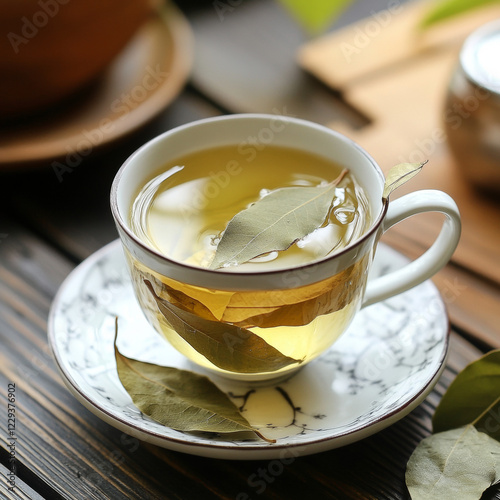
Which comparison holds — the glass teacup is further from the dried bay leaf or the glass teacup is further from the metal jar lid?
the metal jar lid

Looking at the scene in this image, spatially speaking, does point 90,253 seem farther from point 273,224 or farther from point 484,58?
point 484,58

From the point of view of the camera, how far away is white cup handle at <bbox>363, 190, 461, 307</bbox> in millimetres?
636

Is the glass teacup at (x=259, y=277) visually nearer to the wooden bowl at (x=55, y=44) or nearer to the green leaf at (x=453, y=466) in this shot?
the green leaf at (x=453, y=466)

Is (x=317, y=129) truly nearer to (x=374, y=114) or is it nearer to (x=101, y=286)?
(x=101, y=286)

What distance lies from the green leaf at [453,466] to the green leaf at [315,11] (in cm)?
78

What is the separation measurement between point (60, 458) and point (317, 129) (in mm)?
406

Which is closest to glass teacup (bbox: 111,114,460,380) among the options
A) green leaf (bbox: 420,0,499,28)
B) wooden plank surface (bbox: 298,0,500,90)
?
wooden plank surface (bbox: 298,0,500,90)

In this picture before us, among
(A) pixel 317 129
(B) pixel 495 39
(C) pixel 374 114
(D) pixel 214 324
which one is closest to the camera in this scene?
(D) pixel 214 324

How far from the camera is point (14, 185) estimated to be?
100 cm

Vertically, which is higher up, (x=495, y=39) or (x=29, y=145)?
(x=29, y=145)

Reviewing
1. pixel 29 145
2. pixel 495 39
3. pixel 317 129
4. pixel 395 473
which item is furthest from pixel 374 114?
pixel 395 473

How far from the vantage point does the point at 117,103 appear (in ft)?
3.52

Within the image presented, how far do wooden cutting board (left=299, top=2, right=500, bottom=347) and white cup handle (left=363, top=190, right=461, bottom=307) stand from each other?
0.15 meters

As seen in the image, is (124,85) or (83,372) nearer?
(83,372)
